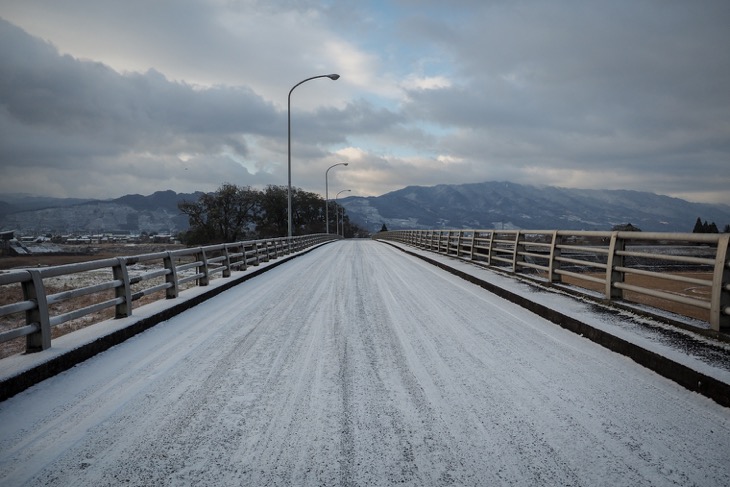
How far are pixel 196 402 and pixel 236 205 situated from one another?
66.9 meters

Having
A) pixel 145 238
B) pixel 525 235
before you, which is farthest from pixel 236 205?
pixel 525 235

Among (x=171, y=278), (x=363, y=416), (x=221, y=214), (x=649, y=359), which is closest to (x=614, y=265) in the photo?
(x=649, y=359)

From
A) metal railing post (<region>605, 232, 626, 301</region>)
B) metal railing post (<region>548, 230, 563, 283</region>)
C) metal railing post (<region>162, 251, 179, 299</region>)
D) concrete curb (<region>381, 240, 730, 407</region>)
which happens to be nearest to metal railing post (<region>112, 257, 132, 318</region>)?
metal railing post (<region>162, 251, 179, 299</region>)

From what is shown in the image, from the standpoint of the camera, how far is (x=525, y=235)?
11.4 m

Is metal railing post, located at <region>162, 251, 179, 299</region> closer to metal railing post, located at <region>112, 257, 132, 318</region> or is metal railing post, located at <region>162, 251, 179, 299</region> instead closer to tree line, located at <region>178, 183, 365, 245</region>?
metal railing post, located at <region>112, 257, 132, 318</region>

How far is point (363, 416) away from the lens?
Result: 3.27 metres

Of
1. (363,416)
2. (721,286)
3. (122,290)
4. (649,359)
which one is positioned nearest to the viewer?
(363,416)

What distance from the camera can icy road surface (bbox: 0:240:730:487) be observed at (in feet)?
8.46

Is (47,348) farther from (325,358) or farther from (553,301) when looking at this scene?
(553,301)

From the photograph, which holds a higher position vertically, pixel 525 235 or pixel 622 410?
pixel 525 235

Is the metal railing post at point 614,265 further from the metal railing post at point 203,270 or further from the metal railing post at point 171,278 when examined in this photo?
the metal railing post at point 203,270

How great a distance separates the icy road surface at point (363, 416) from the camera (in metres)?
2.58

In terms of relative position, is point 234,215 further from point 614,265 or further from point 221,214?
point 614,265

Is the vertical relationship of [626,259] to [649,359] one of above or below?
above
